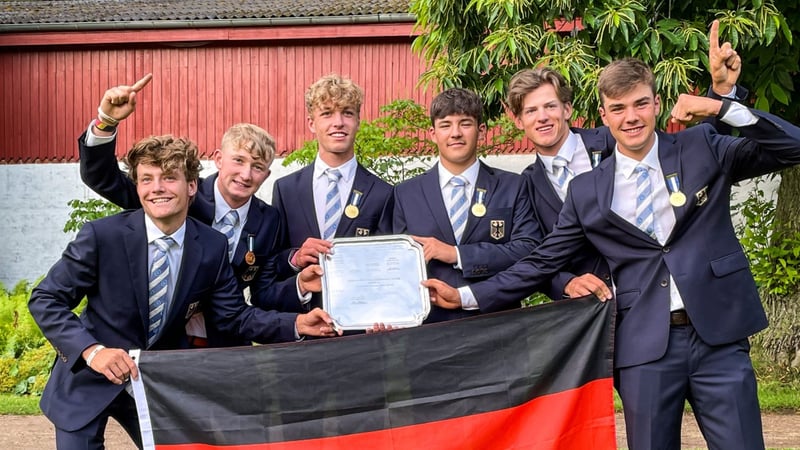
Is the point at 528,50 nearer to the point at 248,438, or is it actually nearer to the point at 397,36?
the point at 248,438

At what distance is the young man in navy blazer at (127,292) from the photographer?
167 inches

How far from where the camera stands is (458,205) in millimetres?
5047

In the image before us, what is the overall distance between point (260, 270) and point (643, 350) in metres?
2.19

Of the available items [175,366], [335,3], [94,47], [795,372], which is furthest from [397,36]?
[175,366]

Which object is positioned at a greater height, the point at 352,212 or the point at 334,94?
the point at 334,94

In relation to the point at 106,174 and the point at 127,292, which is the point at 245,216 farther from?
the point at 127,292

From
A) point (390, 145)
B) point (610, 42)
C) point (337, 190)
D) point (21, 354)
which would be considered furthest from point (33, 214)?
point (337, 190)

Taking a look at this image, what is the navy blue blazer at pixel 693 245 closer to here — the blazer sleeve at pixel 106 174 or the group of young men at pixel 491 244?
the group of young men at pixel 491 244

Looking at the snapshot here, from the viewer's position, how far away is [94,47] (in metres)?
17.7

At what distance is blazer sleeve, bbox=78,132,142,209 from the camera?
15.3ft

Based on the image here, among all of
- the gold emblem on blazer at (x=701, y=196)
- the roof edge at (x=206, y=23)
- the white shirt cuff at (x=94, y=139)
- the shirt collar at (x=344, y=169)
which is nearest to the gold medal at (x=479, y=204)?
the shirt collar at (x=344, y=169)

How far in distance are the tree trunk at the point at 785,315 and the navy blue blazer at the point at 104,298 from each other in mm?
7348

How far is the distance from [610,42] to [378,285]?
4599 millimetres

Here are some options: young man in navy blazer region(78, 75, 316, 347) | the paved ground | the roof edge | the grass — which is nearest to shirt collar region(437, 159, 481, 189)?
young man in navy blazer region(78, 75, 316, 347)
